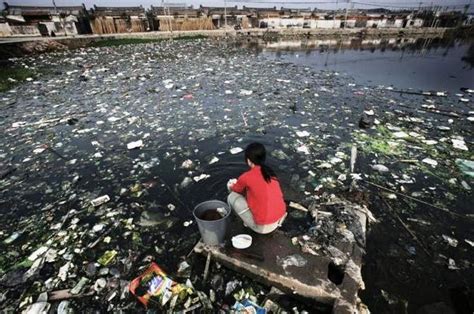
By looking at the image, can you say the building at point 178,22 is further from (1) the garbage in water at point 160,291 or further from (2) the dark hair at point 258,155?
(1) the garbage in water at point 160,291

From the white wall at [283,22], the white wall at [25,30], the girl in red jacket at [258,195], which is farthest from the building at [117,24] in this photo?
the girl in red jacket at [258,195]

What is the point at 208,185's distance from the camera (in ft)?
12.8

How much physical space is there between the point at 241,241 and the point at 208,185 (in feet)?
4.66

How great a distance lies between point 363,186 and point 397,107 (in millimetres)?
4349

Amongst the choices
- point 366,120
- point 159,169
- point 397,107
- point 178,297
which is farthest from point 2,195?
point 397,107

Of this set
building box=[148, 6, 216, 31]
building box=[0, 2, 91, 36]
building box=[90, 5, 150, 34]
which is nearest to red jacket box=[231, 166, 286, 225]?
building box=[0, 2, 91, 36]

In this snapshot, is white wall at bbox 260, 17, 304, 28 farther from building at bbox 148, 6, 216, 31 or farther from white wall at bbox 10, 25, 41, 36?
white wall at bbox 10, 25, 41, 36

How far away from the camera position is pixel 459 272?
103 inches

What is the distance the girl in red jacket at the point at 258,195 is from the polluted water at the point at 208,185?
1.59 ft

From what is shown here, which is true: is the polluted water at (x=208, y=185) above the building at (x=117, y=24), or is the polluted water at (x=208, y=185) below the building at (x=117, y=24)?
below

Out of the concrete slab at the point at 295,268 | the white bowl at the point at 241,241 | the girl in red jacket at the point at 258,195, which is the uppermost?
the girl in red jacket at the point at 258,195

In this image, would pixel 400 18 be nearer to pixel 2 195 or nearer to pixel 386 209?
pixel 386 209

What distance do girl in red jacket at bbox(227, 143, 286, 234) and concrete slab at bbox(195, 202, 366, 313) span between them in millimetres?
209

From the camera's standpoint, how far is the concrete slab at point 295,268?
2221 mm
